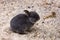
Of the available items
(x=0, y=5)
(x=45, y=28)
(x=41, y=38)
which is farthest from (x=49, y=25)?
(x=0, y=5)

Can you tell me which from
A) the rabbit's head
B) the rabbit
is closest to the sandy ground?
the rabbit

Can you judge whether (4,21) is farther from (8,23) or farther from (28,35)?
(28,35)

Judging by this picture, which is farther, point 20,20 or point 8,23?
point 8,23

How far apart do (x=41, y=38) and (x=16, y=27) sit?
382 millimetres

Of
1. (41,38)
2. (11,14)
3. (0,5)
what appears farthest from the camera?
(0,5)

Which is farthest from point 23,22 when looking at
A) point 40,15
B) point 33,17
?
point 40,15

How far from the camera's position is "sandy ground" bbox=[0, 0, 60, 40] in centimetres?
313

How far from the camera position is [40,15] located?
3654mm

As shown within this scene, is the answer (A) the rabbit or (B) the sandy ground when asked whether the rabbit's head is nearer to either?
(A) the rabbit

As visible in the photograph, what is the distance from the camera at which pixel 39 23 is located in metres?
3.45

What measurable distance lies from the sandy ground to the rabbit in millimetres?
79

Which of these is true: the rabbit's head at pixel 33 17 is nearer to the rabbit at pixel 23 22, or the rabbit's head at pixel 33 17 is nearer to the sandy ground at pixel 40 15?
the rabbit at pixel 23 22

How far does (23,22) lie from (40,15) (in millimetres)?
548

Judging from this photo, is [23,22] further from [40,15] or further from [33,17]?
[40,15]
